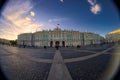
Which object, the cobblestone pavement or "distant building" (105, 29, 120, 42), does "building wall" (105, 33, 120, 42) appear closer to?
"distant building" (105, 29, 120, 42)

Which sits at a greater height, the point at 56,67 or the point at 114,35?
the point at 114,35

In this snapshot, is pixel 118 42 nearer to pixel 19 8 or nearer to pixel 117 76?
pixel 117 76

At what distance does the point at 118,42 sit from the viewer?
201 centimetres

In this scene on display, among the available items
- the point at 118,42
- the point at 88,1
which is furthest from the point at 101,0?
the point at 118,42

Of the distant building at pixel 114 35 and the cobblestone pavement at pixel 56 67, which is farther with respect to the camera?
the cobblestone pavement at pixel 56 67

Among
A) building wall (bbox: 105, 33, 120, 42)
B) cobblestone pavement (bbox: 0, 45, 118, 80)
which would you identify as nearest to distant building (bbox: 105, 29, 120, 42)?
building wall (bbox: 105, 33, 120, 42)

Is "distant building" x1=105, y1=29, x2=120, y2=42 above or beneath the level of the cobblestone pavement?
above

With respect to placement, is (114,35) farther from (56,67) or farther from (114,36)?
(56,67)

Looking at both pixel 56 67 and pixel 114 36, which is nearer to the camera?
pixel 114 36

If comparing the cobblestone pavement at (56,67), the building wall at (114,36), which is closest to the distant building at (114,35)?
the building wall at (114,36)

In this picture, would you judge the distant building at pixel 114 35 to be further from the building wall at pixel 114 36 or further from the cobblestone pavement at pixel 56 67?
the cobblestone pavement at pixel 56 67

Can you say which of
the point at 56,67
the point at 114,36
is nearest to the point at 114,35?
the point at 114,36

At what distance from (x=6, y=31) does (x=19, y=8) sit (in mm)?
474

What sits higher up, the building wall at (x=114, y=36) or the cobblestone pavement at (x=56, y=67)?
the building wall at (x=114, y=36)
